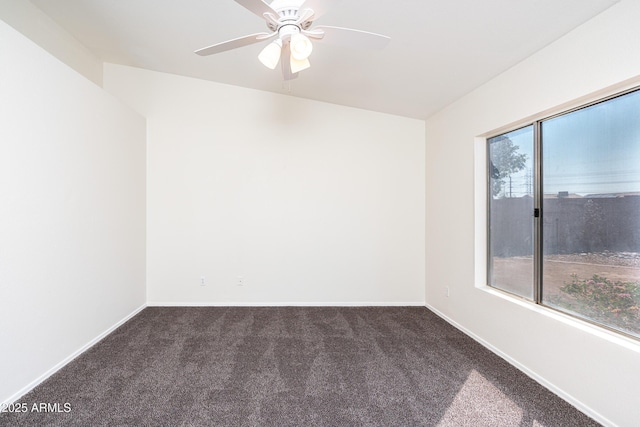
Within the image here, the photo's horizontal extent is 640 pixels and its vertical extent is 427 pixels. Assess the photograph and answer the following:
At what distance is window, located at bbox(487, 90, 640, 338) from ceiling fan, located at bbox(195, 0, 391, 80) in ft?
5.15

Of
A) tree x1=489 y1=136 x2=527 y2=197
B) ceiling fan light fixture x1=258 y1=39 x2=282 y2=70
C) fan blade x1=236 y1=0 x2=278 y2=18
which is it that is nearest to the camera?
fan blade x1=236 y1=0 x2=278 y2=18

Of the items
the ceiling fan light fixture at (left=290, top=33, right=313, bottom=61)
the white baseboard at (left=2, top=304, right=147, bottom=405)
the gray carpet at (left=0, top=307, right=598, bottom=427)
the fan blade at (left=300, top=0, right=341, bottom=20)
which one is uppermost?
the fan blade at (left=300, top=0, right=341, bottom=20)

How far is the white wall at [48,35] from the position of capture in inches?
98.4

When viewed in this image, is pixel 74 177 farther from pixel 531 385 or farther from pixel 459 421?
pixel 531 385

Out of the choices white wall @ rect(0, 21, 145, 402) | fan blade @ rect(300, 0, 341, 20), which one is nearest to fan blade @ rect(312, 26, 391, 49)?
fan blade @ rect(300, 0, 341, 20)

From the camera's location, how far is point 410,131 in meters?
3.84

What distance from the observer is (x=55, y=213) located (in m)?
2.22

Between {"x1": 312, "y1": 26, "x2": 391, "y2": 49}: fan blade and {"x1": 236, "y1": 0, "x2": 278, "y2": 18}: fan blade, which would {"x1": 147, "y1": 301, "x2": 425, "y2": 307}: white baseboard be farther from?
{"x1": 236, "y1": 0, "x2": 278, "y2": 18}: fan blade

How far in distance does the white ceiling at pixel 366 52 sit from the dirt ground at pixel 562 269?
1.54 metres

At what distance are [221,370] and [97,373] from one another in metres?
0.95

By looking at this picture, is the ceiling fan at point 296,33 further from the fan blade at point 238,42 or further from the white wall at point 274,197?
the white wall at point 274,197

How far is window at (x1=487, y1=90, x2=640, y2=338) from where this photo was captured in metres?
1.67

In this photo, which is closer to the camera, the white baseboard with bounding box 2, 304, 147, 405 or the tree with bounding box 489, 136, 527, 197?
the white baseboard with bounding box 2, 304, 147, 405

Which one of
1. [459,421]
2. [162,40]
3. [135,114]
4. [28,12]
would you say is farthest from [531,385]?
[28,12]
